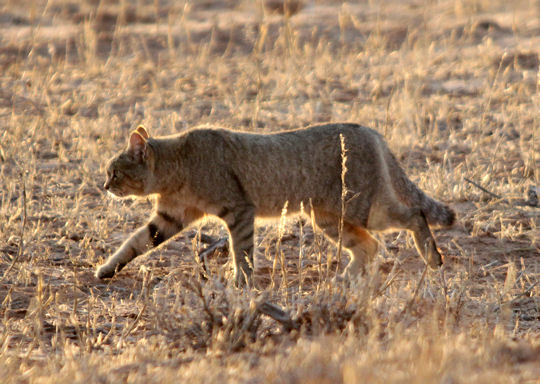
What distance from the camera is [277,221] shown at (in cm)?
672

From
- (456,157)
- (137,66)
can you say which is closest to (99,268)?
(456,157)

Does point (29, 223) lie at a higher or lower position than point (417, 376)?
lower

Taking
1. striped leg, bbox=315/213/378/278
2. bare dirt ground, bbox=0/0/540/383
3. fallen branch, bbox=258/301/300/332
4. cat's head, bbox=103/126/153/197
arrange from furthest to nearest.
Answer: striped leg, bbox=315/213/378/278
cat's head, bbox=103/126/153/197
fallen branch, bbox=258/301/300/332
bare dirt ground, bbox=0/0/540/383

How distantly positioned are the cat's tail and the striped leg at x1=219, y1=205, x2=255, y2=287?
4.14 ft

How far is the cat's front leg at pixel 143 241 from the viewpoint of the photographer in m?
6.23

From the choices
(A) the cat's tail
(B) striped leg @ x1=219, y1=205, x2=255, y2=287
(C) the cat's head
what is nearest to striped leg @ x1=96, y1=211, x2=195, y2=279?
(C) the cat's head

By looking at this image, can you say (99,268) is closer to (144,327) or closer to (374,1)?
(144,327)

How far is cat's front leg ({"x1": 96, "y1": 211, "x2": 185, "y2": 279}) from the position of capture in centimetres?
623

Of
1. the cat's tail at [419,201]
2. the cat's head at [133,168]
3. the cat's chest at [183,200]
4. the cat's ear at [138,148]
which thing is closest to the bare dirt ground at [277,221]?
the cat's tail at [419,201]

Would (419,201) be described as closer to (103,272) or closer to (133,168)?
(133,168)

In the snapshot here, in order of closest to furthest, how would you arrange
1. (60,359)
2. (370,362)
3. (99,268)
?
(370,362)
(60,359)
(99,268)

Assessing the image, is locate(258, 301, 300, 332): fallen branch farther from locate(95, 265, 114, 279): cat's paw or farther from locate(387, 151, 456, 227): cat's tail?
locate(387, 151, 456, 227): cat's tail

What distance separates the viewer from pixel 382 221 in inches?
257

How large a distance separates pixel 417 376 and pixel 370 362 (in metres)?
0.34
